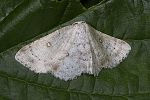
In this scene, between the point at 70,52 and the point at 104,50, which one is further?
the point at 104,50

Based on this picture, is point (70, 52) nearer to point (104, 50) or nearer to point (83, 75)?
point (83, 75)

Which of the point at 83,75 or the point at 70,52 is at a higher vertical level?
the point at 70,52

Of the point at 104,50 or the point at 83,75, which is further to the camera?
the point at 104,50

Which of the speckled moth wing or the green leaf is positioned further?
the speckled moth wing

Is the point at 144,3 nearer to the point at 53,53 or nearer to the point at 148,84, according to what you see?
the point at 148,84

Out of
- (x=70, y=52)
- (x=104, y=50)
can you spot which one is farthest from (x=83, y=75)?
(x=104, y=50)
